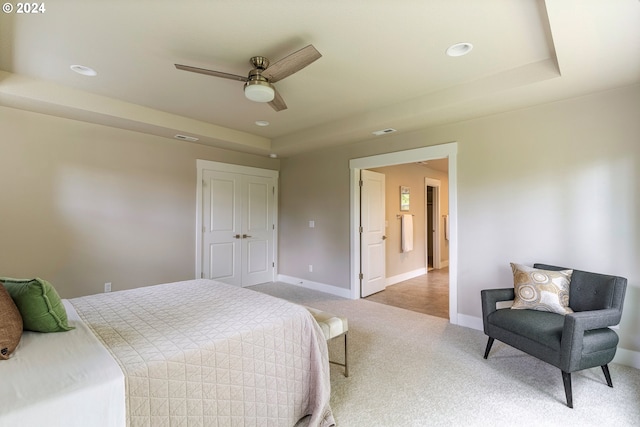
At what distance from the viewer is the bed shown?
1.03 meters

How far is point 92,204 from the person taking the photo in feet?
11.5

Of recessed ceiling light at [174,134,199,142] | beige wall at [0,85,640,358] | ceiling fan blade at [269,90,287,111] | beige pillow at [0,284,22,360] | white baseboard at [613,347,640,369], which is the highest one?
recessed ceiling light at [174,134,199,142]

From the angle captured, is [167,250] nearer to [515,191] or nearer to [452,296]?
[452,296]

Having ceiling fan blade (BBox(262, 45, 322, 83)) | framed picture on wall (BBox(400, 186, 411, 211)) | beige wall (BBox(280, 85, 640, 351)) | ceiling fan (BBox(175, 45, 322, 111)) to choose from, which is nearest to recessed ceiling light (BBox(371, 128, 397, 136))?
beige wall (BBox(280, 85, 640, 351))

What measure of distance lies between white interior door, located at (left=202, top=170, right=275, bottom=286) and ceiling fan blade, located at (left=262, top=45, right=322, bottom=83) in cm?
283

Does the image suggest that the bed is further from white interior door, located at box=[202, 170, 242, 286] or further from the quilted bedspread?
white interior door, located at box=[202, 170, 242, 286]

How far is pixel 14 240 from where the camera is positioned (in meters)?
3.02

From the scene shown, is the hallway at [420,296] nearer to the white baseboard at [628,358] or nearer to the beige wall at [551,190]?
the beige wall at [551,190]

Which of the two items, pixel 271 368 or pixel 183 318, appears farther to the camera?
pixel 183 318

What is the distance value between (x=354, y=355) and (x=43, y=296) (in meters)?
2.25

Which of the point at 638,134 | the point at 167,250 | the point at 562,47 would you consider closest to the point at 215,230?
the point at 167,250

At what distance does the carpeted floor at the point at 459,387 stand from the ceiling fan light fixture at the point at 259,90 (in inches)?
87.7

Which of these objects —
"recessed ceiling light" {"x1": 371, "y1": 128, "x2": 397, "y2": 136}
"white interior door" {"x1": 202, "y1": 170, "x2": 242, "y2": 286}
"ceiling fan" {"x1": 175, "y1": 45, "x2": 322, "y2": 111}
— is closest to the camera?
"ceiling fan" {"x1": 175, "y1": 45, "x2": 322, "y2": 111}

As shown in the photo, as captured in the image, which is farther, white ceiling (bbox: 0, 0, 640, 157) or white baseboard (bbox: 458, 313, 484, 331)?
white baseboard (bbox: 458, 313, 484, 331)
